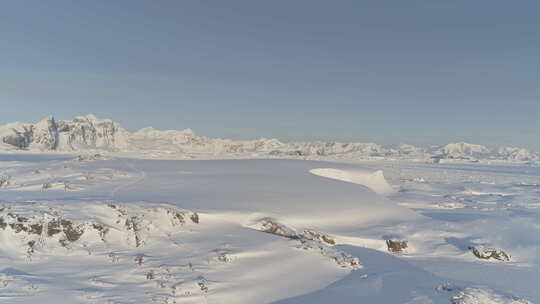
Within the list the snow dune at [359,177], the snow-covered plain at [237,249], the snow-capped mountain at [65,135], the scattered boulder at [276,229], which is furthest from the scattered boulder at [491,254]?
the snow-capped mountain at [65,135]

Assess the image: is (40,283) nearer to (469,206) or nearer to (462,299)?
(462,299)

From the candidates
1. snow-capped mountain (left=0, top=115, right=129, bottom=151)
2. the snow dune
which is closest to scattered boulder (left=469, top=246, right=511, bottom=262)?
the snow dune

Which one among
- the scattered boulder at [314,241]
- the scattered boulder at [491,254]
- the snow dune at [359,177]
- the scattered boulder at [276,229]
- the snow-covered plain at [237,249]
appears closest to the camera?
the snow-covered plain at [237,249]

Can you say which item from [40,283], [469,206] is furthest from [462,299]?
[469,206]

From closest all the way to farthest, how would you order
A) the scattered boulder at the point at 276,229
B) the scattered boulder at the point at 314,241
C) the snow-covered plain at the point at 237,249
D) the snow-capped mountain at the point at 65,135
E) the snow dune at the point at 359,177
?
the snow-covered plain at the point at 237,249, the scattered boulder at the point at 314,241, the scattered boulder at the point at 276,229, the snow dune at the point at 359,177, the snow-capped mountain at the point at 65,135

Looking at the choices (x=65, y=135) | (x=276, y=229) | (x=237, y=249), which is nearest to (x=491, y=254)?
(x=276, y=229)

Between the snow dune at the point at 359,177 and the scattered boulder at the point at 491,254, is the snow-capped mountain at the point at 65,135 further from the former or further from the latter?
the scattered boulder at the point at 491,254

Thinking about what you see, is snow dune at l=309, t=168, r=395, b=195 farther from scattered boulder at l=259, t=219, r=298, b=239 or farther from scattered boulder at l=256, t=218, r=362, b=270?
scattered boulder at l=259, t=219, r=298, b=239
